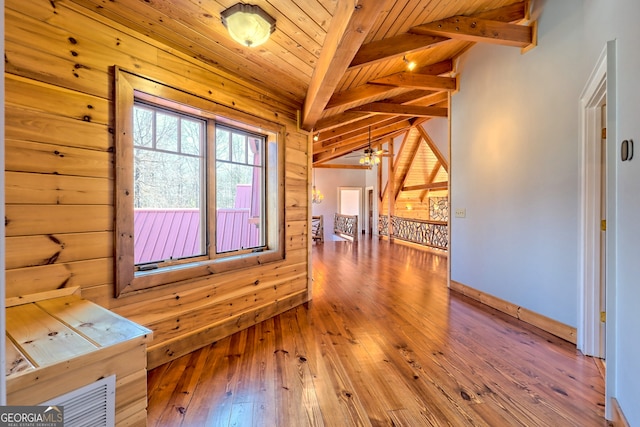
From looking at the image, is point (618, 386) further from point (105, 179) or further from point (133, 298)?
point (105, 179)

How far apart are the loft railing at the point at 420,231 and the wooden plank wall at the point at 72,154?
6.31 m

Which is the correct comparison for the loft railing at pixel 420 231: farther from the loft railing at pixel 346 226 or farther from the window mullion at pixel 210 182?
the window mullion at pixel 210 182

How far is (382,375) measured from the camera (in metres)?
1.92

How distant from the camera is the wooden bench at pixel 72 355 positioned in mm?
856

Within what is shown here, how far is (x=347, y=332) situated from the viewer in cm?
261

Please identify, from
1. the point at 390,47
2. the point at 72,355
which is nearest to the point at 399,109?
the point at 390,47

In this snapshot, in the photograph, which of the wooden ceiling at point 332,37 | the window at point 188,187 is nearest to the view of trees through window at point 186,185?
the window at point 188,187

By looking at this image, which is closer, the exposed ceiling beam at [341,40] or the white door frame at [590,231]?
the exposed ceiling beam at [341,40]

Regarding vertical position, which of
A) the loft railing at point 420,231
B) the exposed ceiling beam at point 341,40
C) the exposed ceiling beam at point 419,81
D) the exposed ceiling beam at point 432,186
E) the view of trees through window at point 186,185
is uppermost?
the exposed ceiling beam at point 419,81

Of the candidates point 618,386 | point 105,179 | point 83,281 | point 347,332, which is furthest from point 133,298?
point 618,386

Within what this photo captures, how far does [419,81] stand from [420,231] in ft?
16.5

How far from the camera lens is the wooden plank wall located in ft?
4.61

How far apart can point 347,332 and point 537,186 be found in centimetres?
230

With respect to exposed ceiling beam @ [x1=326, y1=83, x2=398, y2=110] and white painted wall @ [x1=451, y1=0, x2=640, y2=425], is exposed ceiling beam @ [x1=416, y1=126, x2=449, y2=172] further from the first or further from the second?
exposed ceiling beam @ [x1=326, y1=83, x2=398, y2=110]
